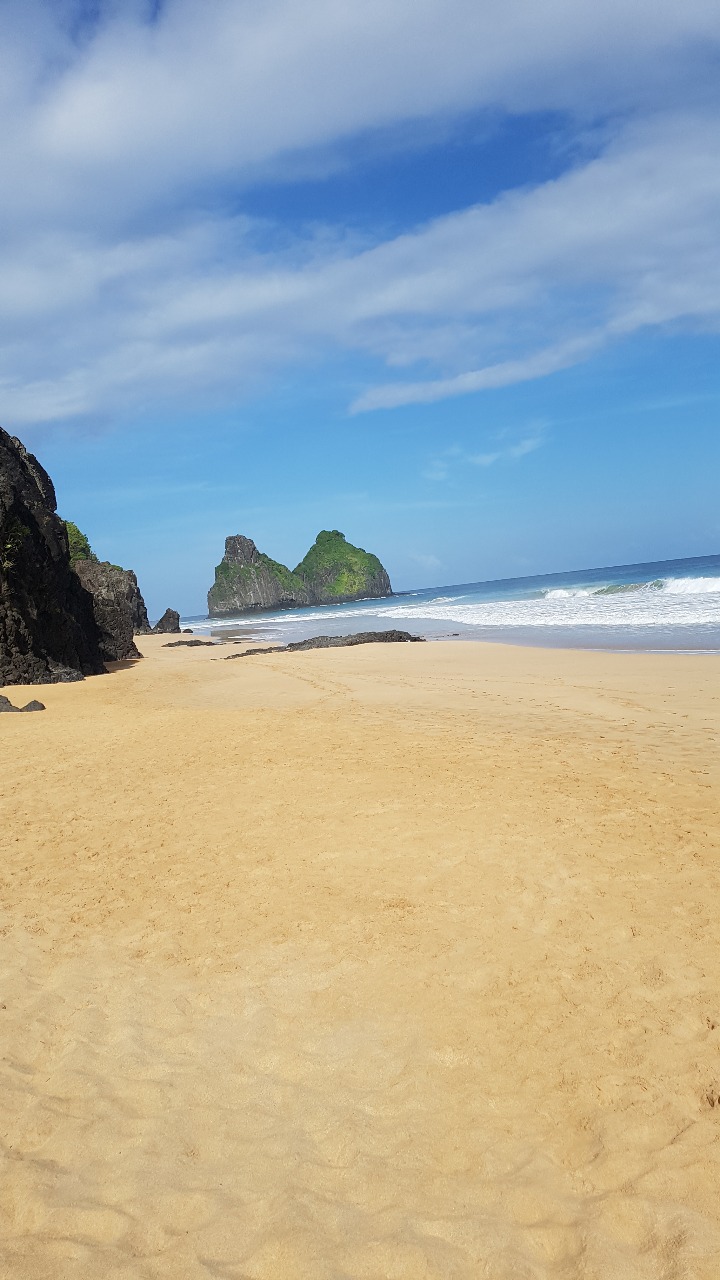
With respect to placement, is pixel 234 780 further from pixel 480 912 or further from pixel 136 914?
pixel 480 912

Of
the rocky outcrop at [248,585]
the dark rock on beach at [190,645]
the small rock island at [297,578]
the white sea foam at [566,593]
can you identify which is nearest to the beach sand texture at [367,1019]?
the dark rock on beach at [190,645]

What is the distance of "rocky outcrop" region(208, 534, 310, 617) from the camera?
137m

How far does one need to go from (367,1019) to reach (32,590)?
17.9 meters

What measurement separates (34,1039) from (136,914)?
158 centimetres

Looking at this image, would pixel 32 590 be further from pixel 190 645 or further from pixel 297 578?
pixel 297 578

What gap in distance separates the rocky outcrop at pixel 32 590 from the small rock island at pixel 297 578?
4104 inches

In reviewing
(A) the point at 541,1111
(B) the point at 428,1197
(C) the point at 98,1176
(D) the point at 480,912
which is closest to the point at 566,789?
(D) the point at 480,912

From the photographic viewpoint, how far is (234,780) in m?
8.86

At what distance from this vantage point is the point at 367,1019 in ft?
14.0

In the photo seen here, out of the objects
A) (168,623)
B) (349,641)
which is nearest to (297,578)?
(168,623)

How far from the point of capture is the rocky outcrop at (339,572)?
149m

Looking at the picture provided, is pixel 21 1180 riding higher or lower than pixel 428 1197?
higher

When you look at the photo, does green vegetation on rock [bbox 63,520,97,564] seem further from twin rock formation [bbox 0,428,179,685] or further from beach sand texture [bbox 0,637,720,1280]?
beach sand texture [bbox 0,637,720,1280]

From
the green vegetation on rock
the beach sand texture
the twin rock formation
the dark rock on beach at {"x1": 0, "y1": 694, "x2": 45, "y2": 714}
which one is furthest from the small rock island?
the beach sand texture
